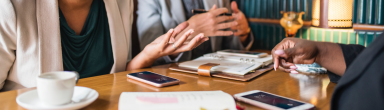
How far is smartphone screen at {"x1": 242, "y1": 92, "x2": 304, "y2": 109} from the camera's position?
2.52 ft

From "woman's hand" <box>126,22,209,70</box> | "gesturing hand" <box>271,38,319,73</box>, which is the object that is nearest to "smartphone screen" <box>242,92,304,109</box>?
"gesturing hand" <box>271,38,319,73</box>

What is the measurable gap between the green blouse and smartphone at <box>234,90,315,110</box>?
0.88m

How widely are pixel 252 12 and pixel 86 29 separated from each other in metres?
1.39

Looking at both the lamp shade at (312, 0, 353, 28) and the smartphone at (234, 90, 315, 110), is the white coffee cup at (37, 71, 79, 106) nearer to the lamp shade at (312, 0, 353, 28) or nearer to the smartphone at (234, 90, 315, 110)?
the smartphone at (234, 90, 315, 110)

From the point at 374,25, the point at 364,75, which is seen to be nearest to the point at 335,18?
the point at 374,25

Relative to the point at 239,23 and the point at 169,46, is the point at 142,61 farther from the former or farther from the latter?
the point at 239,23

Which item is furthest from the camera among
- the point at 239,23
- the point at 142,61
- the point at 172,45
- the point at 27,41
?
the point at 239,23

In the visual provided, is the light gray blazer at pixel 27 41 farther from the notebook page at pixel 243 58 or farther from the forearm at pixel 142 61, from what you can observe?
the notebook page at pixel 243 58

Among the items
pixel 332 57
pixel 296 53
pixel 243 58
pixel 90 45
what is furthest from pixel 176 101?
pixel 90 45

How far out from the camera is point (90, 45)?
1.46 meters

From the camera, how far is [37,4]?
121 cm

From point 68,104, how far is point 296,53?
2.43ft

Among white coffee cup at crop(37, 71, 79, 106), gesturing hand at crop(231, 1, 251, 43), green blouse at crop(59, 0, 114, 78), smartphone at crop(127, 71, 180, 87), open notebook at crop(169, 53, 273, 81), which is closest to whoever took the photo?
white coffee cup at crop(37, 71, 79, 106)

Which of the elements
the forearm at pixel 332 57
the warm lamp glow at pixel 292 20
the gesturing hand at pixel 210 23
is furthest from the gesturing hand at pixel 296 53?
the warm lamp glow at pixel 292 20
